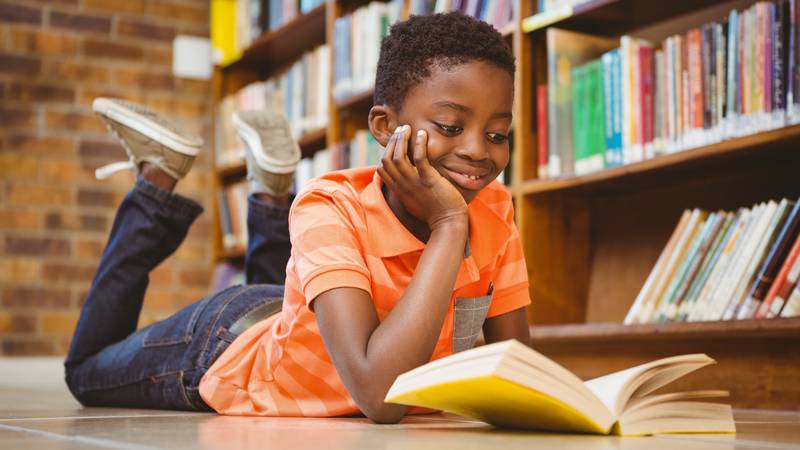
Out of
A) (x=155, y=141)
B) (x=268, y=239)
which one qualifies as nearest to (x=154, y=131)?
(x=155, y=141)

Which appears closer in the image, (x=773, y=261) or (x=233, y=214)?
(x=773, y=261)

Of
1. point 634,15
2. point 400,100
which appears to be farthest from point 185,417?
point 634,15

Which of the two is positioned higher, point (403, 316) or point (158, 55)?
point (158, 55)

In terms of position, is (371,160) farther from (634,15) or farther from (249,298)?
(249,298)

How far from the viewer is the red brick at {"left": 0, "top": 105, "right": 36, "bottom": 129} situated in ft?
12.0

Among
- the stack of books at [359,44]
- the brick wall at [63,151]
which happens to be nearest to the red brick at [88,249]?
the brick wall at [63,151]

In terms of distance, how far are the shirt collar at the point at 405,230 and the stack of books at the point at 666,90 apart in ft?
2.63

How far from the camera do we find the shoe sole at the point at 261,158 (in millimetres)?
2045

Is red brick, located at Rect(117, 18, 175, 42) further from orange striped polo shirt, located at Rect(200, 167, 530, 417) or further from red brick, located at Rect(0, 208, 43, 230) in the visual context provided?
orange striped polo shirt, located at Rect(200, 167, 530, 417)

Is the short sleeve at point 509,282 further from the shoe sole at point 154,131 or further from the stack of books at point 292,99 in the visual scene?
the stack of books at point 292,99

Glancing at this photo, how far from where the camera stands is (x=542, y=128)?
245 cm

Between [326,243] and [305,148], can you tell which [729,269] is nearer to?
[326,243]

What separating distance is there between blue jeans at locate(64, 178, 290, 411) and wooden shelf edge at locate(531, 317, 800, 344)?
700 millimetres

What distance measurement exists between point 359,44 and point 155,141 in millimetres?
1313
